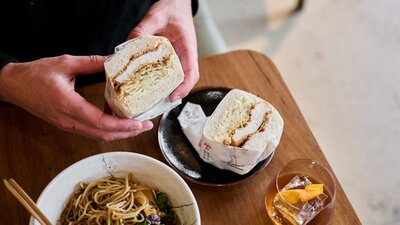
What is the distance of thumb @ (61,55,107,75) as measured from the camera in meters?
0.85

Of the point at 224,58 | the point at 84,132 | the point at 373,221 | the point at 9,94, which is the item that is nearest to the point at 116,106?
the point at 84,132

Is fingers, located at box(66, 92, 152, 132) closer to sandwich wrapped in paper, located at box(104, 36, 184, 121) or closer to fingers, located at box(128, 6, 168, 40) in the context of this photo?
sandwich wrapped in paper, located at box(104, 36, 184, 121)

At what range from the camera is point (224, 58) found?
1.10 metres

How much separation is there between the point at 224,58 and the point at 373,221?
3.15 feet

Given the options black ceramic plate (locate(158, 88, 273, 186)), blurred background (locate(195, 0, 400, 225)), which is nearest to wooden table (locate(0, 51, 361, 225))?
black ceramic plate (locate(158, 88, 273, 186))

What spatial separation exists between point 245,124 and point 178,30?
0.25 m

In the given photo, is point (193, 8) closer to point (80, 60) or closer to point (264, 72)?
point (264, 72)

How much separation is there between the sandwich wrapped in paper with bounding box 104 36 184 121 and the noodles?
13 cm

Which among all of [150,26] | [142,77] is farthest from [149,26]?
[142,77]

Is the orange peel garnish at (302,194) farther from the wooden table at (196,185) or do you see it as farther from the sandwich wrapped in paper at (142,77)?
the sandwich wrapped in paper at (142,77)

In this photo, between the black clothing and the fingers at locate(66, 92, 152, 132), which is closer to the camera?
the fingers at locate(66, 92, 152, 132)

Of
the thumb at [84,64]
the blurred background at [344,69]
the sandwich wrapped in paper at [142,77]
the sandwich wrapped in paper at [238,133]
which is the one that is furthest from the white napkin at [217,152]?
the blurred background at [344,69]

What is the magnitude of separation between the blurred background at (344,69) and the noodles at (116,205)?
0.68 m

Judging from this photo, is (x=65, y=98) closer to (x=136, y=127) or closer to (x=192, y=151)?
(x=136, y=127)
